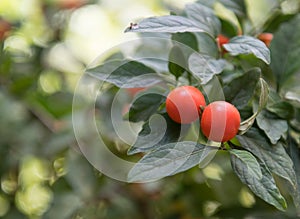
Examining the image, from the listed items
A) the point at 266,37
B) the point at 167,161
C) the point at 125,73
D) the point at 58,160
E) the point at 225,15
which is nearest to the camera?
the point at 167,161

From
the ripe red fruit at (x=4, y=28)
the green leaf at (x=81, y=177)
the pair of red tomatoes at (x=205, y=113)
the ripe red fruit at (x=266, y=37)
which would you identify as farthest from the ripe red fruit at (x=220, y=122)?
the ripe red fruit at (x=4, y=28)

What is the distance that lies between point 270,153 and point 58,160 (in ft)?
2.01

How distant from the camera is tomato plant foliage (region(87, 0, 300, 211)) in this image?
1.58 ft

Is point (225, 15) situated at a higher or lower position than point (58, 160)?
higher

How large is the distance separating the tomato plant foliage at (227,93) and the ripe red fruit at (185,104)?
0.06 ft

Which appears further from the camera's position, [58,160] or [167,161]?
[58,160]

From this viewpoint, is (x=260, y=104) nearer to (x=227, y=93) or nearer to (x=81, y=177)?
(x=227, y=93)

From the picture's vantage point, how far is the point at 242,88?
56cm

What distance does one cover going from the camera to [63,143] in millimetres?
971

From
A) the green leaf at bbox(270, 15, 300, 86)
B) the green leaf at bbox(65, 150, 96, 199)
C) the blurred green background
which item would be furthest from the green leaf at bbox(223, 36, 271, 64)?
the green leaf at bbox(65, 150, 96, 199)

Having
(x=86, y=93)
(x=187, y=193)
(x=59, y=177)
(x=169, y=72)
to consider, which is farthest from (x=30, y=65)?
(x=169, y=72)

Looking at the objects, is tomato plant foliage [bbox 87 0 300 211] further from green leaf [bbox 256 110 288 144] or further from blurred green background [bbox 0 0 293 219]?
blurred green background [bbox 0 0 293 219]

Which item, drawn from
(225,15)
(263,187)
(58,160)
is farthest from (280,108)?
(58,160)

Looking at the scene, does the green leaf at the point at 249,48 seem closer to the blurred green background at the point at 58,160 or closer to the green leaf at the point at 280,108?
the green leaf at the point at 280,108
